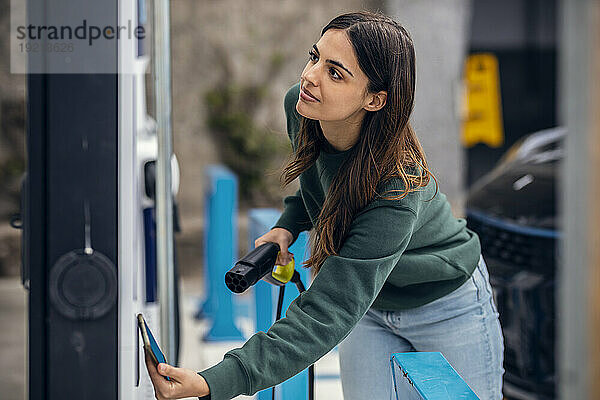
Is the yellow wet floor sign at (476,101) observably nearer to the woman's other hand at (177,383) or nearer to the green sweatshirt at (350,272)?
the green sweatshirt at (350,272)

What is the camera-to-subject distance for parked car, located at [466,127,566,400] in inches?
27.8

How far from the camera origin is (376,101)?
21.6 inches

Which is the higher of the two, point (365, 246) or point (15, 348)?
point (365, 246)

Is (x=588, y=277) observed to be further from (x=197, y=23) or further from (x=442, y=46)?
(x=442, y=46)

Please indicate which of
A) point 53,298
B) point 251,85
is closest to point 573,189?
point 251,85

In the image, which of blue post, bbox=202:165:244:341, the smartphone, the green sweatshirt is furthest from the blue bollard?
blue post, bbox=202:165:244:341

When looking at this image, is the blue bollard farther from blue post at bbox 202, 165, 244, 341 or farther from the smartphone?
Answer: blue post at bbox 202, 165, 244, 341

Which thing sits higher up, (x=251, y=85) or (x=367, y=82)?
(x=251, y=85)

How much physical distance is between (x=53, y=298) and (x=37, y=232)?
0.24 feet

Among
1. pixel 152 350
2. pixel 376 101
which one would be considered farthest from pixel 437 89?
pixel 152 350

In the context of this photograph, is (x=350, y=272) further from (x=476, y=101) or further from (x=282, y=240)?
(x=476, y=101)

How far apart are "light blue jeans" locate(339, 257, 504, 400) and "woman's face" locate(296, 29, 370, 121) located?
0.66 feet

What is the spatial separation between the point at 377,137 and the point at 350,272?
11 cm

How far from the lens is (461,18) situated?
913 mm
